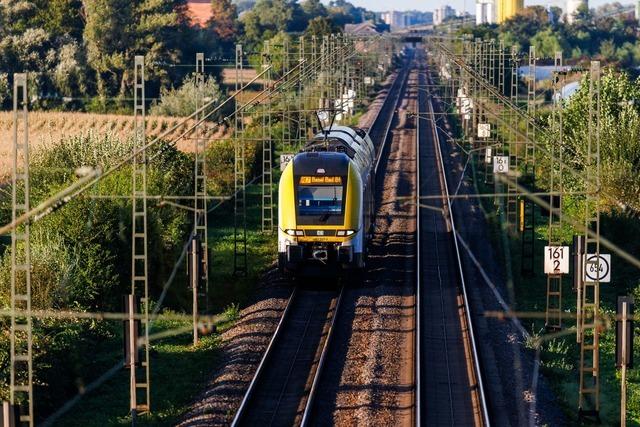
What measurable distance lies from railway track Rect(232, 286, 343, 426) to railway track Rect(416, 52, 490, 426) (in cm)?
192

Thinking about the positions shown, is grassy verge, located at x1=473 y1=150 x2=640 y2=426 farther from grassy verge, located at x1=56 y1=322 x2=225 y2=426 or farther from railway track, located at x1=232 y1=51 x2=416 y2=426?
grassy verge, located at x1=56 y1=322 x2=225 y2=426

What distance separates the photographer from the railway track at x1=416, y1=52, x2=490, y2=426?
65.4 feet

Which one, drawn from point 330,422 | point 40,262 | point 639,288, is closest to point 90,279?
point 40,262

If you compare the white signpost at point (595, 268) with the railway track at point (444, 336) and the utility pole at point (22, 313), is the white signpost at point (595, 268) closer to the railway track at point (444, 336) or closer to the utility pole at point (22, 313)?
the railway track at point (444, 336)

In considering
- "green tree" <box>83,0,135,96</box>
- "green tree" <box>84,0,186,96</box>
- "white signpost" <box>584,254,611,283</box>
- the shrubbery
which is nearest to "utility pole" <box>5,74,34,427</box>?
the shrubbery

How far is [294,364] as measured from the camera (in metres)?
22.9

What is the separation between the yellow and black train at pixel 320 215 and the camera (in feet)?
93.4

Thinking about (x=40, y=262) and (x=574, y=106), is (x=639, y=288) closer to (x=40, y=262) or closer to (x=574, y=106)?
(x=40, y=262)

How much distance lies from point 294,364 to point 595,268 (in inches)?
231

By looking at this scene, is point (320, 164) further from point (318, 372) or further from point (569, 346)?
point (318, 372)

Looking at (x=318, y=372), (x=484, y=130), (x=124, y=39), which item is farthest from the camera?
(x=124, y=39)

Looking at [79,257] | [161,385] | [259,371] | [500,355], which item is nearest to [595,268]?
[500,355]

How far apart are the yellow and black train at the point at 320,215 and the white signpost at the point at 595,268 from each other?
8.00 metres

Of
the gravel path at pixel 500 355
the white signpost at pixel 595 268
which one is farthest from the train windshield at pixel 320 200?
the white signpost at pixel 595 268
